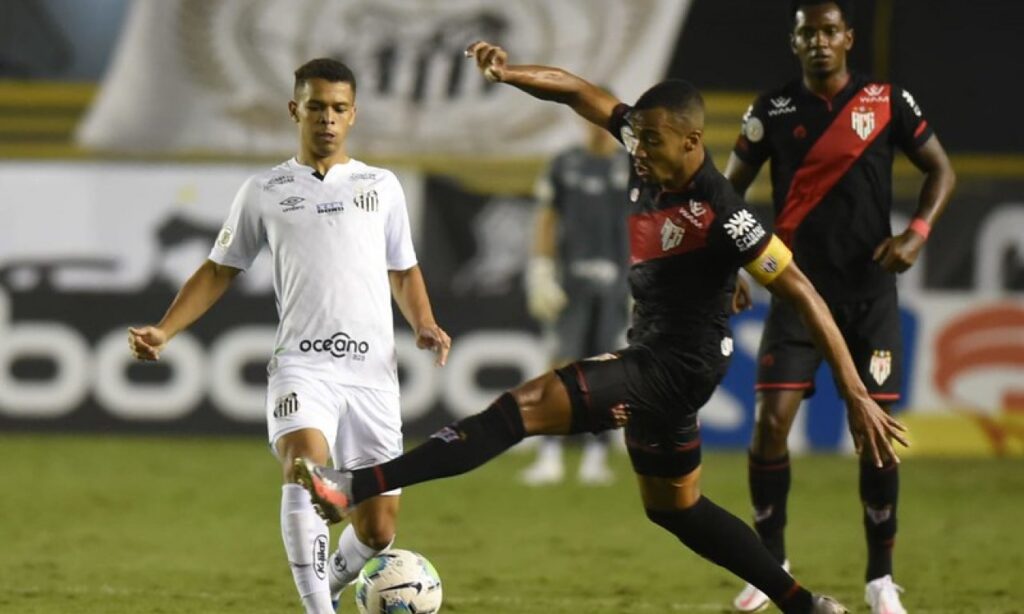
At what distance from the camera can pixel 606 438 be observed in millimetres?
13438

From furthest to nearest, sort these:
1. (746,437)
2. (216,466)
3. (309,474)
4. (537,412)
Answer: (746,437), (216,466), (537,412), (309,474)

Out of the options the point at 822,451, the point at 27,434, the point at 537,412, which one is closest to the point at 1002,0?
the point at 822,451

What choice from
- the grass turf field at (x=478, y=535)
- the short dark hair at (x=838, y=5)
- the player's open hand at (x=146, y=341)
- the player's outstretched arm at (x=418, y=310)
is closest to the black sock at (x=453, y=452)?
the player's outstretched arm at (x=418, y=310)

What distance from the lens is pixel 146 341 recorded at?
21.4 feet

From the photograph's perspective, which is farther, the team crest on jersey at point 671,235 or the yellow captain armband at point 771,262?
the team crest on jersey at point 671,235

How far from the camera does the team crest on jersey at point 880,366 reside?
770cm

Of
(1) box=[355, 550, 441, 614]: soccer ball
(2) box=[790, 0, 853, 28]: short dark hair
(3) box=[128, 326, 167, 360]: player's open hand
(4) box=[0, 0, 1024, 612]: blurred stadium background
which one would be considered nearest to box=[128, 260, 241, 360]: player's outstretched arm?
(3) box=[128, 326, 167, 360]: player's open hand

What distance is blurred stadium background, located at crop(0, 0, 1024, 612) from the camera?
14000mm

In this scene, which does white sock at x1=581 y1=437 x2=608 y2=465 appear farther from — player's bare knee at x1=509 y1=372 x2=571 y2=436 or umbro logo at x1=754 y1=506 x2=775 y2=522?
player's bare knee at x1=509 y1=372 x2=571 y2=436

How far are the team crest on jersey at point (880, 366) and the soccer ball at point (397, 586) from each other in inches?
85.0

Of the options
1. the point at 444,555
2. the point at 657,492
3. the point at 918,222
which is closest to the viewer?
the point at 657,492

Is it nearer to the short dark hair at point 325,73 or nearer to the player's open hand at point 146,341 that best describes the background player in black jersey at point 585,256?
the short dark hair at point 325,73

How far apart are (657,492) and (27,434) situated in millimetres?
8887

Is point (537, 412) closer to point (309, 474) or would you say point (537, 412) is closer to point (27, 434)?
point (309, 474)
